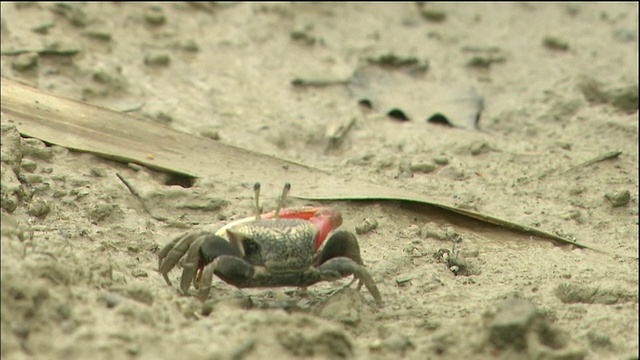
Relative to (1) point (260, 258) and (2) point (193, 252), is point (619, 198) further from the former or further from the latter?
(2) point (193, 252)

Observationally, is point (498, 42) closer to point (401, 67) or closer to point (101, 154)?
point (401, 67)

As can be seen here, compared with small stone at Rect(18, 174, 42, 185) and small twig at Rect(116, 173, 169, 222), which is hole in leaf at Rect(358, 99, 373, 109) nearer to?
small twig at Rect(116, 173, 169, 222)

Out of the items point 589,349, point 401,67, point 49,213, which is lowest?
point 589,349

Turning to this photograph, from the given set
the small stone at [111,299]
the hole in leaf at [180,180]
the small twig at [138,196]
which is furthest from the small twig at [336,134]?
the small stone at [111,299]

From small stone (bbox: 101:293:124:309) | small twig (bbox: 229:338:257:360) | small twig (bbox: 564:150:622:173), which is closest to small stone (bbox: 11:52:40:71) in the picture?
small stone (bbox: 101:293:124:309)

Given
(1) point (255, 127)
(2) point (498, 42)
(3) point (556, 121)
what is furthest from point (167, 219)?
(2) point (498, 42)
